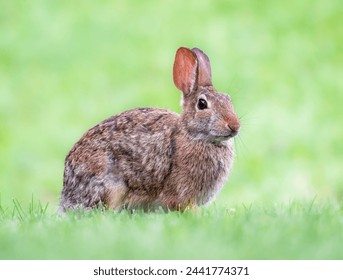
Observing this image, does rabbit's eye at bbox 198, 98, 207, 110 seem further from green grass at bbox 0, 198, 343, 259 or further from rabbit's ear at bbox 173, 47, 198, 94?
green grass at bbox 0, 198, 343, 259

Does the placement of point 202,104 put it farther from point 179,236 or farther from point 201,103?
point 179,236

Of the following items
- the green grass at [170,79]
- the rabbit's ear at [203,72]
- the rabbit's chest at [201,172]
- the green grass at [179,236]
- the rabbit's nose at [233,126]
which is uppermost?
the green grass at [170,79]

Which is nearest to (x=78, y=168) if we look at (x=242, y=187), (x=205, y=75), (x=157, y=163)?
(x=157, y=163)

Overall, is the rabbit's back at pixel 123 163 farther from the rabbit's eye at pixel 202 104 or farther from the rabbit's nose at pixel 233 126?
the rabbit's nose at pixel 233 126

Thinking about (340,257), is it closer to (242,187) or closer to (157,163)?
(157,163)

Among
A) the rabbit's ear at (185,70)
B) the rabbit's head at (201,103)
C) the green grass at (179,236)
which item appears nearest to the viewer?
the green grass at (179,236)

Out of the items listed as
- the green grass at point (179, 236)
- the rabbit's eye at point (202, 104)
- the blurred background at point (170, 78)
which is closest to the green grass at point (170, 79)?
the blurred background at point (170, 78)
